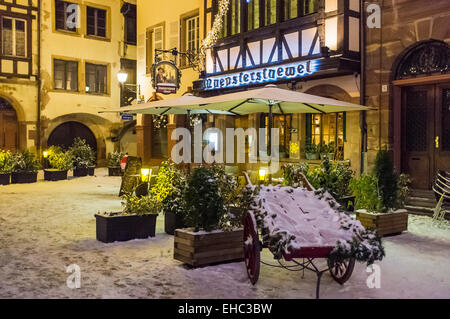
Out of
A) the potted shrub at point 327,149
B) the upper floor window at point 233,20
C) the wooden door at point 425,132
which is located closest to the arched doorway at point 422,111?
the wooden door at point 425,132

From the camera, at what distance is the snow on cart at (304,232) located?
14.6 ft

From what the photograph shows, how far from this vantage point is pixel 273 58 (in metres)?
13.6

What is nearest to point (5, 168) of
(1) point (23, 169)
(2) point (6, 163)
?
(2) point (6, 163)

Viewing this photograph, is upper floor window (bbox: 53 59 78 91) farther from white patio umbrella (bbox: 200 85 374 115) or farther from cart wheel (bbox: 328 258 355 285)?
cart wheel (bbox: 328 258 355 285)

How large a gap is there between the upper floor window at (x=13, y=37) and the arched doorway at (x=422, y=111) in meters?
16.2

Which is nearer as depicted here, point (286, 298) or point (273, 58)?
point (286, 298)

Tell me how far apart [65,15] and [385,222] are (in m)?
19.2

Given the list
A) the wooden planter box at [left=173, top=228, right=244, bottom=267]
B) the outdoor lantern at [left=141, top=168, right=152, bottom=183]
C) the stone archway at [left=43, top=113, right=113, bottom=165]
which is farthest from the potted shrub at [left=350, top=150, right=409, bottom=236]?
the stone archway at [left=43, top=113, right=113, bottom=165]

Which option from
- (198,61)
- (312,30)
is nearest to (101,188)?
(198,61)

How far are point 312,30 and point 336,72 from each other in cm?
157

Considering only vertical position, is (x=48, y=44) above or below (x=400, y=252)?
above

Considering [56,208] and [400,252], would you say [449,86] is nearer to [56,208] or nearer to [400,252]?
[400,252]

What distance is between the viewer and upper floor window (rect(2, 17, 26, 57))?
2056cm
